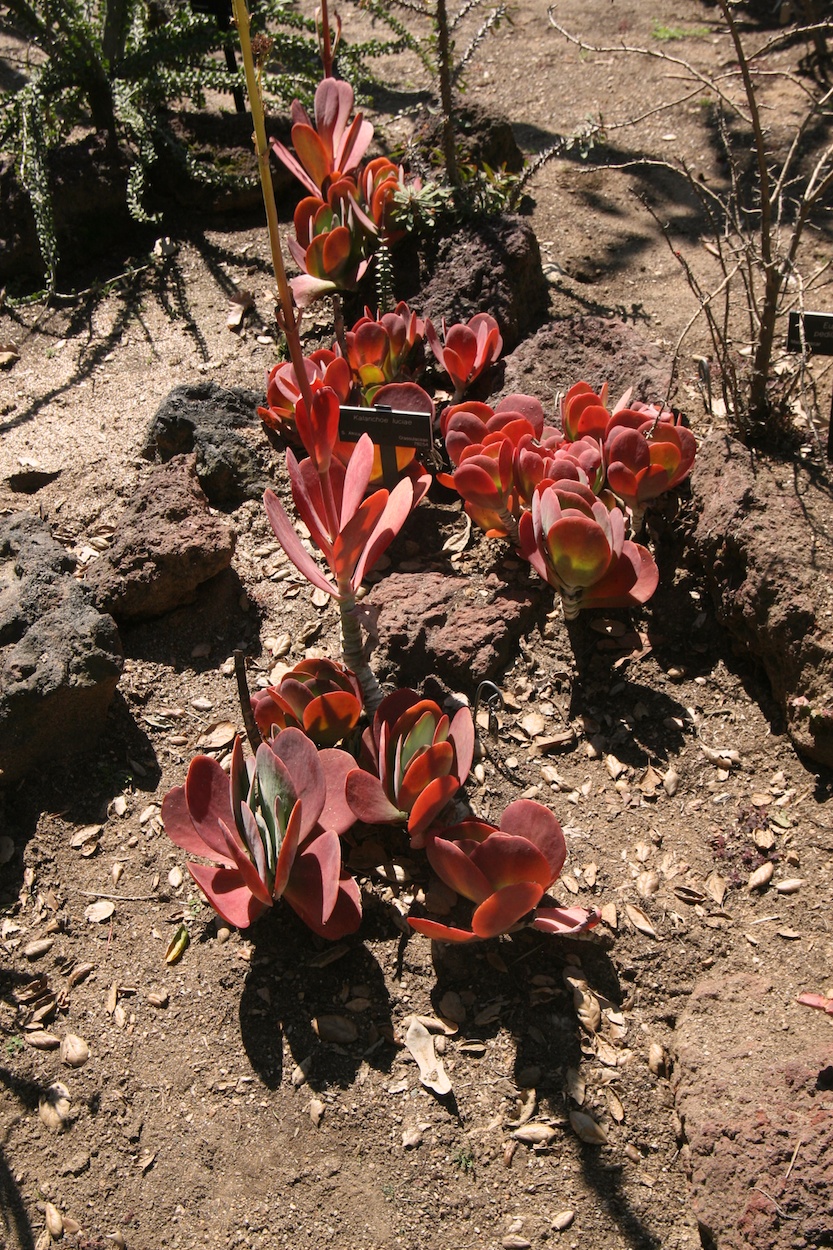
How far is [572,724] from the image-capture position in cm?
226

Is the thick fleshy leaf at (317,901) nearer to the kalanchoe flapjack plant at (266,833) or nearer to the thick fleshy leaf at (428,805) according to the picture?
the kalanchoe flapjack plant at (266,833)

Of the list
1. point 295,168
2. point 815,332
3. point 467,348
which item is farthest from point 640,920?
point 295,168

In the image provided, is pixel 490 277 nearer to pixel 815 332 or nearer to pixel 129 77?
pixel 815 332

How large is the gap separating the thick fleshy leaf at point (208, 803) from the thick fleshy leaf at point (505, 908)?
1.55 ft

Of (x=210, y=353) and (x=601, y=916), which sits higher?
(x=210, y=353)

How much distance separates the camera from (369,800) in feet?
6.29

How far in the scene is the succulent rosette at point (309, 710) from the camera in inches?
81.2

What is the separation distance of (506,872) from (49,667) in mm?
1053

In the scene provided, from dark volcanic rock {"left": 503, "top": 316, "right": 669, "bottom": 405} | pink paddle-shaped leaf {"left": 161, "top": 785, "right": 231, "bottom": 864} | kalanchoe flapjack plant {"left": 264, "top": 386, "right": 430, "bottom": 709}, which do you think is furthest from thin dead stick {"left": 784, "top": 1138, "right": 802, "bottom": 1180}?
dark volcanic rock {"left": 503, "top": 316, "right": 669, "bottom": 405}

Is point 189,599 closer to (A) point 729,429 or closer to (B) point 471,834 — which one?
(B) point 471,834

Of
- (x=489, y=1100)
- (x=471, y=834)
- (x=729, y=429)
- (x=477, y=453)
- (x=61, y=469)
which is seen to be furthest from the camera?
(x=61, y=469)

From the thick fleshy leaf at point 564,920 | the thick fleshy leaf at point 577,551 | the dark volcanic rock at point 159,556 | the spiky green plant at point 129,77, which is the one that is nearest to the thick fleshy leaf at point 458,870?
the thick fleshy leaf at point 564,920

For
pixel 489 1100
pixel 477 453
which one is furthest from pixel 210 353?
pixel 489 1100

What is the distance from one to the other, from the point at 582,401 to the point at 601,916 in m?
1.26
